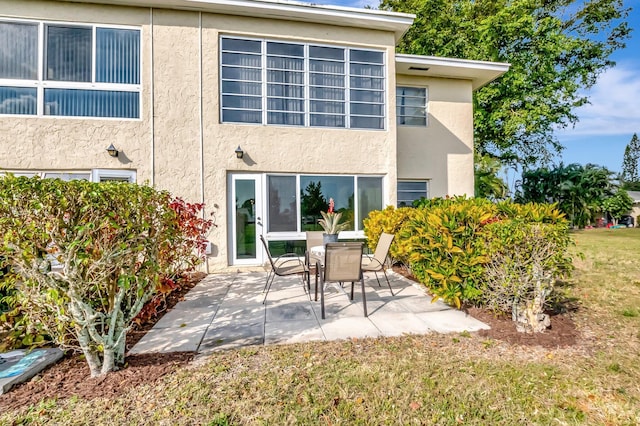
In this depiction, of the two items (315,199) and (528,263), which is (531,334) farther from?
(315,199)

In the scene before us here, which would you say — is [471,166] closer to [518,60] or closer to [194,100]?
[194,100]

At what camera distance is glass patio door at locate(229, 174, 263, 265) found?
305 inches

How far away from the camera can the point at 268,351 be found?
10.9ft

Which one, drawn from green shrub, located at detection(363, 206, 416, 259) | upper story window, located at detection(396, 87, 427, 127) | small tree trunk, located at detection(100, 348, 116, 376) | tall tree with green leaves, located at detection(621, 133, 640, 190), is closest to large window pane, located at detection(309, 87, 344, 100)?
upper story window, located at detection(396, 87, 427, 127)

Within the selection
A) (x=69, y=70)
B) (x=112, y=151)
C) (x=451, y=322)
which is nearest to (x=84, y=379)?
(x=451, y=322)

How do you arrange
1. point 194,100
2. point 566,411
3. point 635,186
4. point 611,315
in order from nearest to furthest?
point 566,411 < point 611,315 < point 194,100 < point 635,186

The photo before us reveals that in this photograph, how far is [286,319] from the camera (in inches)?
170

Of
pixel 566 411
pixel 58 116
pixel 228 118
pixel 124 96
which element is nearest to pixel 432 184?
pixel 228 118

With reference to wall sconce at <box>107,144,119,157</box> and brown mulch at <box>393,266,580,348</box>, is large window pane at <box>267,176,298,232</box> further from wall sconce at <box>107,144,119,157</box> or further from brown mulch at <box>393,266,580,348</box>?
brown mulch at <box>393,266,580,348</box>

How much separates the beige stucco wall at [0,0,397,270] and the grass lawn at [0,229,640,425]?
5106mm

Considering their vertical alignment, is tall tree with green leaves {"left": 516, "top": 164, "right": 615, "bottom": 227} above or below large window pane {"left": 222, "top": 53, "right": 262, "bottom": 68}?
below

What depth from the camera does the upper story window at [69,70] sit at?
22.7 ft

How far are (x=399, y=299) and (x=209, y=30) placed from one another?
752cm

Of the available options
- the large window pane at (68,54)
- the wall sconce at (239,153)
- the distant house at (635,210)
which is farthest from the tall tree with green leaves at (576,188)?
the large window pane at (68,54)
